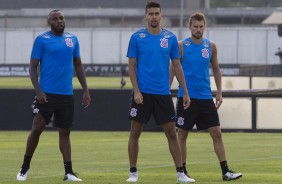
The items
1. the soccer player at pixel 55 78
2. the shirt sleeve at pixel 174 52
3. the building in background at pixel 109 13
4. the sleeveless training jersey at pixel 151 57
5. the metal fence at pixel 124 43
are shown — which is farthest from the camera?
the building in background at pixel 109 13

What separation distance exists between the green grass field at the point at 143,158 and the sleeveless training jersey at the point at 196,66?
1.13 metres

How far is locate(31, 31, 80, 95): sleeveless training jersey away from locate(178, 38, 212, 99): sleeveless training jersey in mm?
1483

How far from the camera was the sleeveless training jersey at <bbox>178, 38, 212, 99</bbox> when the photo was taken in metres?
14.0

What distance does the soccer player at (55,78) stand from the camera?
13.5 m

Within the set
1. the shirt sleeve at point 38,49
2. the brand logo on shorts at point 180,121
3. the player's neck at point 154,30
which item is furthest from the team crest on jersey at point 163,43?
the shirt sleeve at point 38,49

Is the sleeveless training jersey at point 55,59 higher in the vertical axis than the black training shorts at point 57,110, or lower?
higher

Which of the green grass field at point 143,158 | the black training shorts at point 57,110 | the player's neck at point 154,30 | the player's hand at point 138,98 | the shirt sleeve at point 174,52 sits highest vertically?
the player's neck at point 154,30

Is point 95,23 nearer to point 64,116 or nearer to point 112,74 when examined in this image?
point 112,74

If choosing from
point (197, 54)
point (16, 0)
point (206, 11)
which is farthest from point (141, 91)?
point (16, 0)

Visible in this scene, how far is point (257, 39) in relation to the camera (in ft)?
247

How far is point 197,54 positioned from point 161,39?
3.48 feet

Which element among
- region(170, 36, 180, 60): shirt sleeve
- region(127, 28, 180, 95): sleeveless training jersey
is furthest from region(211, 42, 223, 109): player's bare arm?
region(127, 28, 180, 95): sleeveless training jersey

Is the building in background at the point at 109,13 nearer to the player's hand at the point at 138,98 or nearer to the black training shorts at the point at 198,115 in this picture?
the black training shorts at the point at 198,115

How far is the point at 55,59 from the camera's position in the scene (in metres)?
13.5
